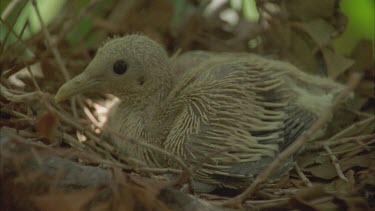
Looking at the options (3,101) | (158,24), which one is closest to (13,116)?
(3,101)

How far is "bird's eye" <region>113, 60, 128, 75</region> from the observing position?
1682 millimetres

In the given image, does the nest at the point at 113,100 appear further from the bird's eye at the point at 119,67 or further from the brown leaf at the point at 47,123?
the bird's eye at the point at 119,67

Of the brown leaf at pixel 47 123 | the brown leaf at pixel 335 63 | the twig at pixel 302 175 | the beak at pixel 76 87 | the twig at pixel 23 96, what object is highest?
the twig at pixel 23 96

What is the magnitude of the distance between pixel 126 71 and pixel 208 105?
0.24 metres

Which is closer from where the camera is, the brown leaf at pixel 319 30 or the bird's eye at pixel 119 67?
the bird's eye at pixel 119 67

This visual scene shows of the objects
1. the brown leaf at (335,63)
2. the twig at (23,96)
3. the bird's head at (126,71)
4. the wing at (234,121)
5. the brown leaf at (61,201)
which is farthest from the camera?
the brown leaf at (335,63)

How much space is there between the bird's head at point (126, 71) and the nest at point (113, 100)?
0.10 metres

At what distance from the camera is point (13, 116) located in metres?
1.52

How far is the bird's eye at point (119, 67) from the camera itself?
5.52 ft

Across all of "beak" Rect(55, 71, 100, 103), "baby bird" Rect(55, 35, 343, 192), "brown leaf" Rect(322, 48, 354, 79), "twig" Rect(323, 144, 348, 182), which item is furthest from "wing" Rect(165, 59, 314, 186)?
"brown leaf" Rect(322, 48, 354, 79)

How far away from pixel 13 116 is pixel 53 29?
725mm

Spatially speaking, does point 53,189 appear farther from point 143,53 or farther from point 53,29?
point 53,29

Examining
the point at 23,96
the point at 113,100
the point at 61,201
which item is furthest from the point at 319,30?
the point at 61,201

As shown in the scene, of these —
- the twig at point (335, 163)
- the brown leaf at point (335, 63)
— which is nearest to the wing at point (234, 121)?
the twig at point (335, 163)
